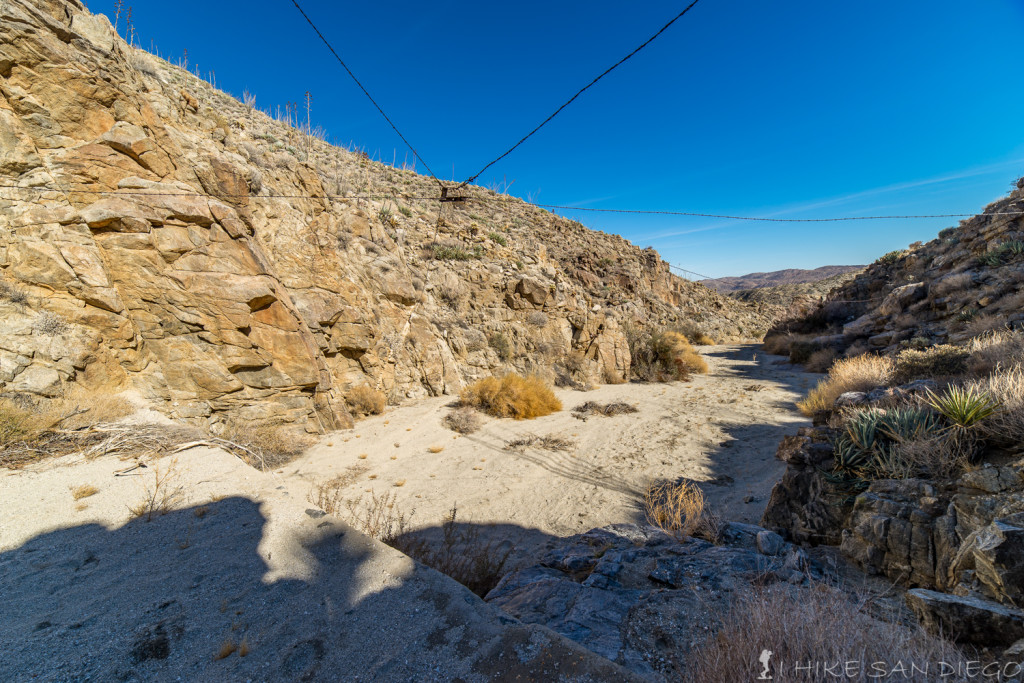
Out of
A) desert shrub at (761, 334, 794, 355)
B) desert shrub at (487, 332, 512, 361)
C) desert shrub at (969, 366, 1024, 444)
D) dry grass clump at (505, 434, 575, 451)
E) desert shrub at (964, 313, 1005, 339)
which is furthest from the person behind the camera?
desert shrub at (761, 334, 794, 355)

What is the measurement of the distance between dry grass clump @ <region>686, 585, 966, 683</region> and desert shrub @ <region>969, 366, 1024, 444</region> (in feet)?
8.32

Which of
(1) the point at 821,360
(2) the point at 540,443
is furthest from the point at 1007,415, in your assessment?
(1) the point at 821,360

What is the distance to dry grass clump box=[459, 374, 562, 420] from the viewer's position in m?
9.12

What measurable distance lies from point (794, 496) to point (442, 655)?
4.00 m

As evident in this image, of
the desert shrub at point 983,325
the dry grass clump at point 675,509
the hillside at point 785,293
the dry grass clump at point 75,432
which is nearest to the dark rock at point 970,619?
the dry grass clump at point 675,509

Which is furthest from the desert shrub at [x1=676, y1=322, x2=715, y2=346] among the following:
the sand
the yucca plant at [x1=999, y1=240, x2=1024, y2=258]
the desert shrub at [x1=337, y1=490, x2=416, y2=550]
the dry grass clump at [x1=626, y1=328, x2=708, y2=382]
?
the desert shrub at [x1=337, y1=490, x2=416, y2=550]

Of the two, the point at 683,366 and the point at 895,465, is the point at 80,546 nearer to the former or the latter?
the point at 895,465

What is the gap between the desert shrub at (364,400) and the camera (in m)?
8.33

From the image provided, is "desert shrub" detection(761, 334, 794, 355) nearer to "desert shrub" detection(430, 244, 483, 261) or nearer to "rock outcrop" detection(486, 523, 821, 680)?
"desert shrub" detection(430, 244, 483, 261)

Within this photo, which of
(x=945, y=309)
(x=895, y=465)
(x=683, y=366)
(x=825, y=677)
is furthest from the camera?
(x=683, y=366)

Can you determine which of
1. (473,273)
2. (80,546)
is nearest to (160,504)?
(80,546)

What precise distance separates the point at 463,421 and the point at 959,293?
14728 millimetres

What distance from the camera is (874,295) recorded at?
18109mm

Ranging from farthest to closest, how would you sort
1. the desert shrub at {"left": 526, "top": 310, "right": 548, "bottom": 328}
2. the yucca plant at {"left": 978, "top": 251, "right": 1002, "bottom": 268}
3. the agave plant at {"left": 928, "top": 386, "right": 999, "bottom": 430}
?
1. the desert shrub at {"left": 526, "top": 310, "right": 548, "bottom": 328}
2. the yucca plant at {"left": 978, "top": 251, "right": 1002, "bottom": 268}
3. the agave plant at {"left": 928, "top": 386, "right": 999, "bottom": 430}
